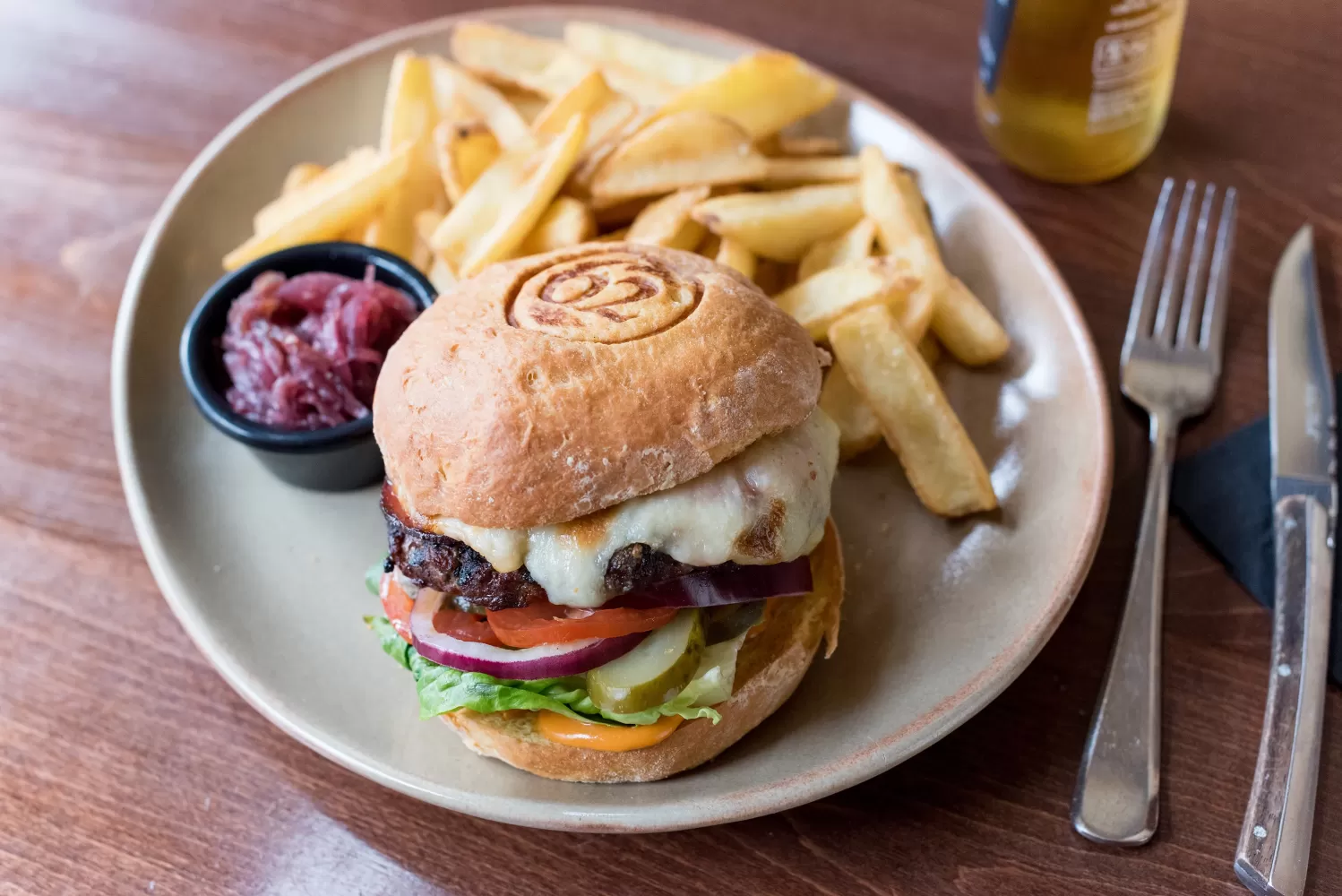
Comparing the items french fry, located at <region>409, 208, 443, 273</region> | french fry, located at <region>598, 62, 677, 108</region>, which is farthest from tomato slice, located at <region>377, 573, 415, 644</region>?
french fry, located at <region>598, 62, 677, 108</region>

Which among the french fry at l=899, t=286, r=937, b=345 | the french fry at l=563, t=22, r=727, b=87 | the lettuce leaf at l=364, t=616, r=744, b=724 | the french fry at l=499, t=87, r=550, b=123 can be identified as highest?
the french fry at l=563, t=22, r=727, b=87

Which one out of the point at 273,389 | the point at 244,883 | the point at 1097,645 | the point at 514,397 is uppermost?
the point at 514,397

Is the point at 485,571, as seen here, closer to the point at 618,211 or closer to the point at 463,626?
the point at 463,626

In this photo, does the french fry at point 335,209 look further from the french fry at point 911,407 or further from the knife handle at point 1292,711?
the knife handle at point 1292,711

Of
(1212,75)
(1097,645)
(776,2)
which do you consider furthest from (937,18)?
(1097,645)

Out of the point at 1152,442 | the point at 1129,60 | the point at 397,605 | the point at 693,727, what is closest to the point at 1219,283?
the point at 1152,442

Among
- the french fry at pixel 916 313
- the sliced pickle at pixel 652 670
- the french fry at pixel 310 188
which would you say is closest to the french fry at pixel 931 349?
the french fry at pixel 916 313

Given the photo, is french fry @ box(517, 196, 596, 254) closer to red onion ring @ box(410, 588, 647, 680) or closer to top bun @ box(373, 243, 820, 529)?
top bun @ box(373, 243, 820, 529)

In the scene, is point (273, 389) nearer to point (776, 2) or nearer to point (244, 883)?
point (244, 883)
